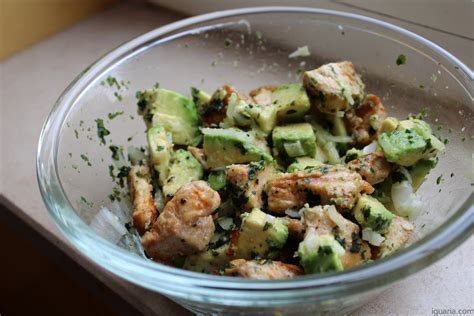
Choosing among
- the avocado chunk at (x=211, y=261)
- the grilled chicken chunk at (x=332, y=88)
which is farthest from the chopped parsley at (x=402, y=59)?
the avocado chunk at (x=211, y=261)

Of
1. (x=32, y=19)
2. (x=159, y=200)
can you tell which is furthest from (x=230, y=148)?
(x=32, y=19)

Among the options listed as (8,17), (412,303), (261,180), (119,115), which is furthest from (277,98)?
(8,17)

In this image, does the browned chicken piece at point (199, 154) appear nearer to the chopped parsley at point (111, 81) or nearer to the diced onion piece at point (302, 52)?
the chopped parsley at point (111, 81)

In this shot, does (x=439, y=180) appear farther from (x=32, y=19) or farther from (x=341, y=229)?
(x=32, y=19)

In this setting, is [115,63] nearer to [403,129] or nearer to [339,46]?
[339,46]

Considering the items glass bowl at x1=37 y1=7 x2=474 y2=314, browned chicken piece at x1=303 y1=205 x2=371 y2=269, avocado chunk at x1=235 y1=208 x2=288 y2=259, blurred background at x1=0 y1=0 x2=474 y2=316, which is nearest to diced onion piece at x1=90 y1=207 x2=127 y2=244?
glass bowl at x1=37 y1=7 x2=474 y2=314

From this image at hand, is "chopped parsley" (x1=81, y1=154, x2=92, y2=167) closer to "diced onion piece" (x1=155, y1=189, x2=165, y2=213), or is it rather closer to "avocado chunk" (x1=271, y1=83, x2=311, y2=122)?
"diced onion piece" (x1=155, y1=189, x2=165, y2=213)
